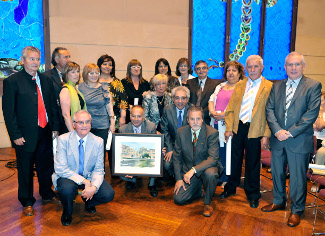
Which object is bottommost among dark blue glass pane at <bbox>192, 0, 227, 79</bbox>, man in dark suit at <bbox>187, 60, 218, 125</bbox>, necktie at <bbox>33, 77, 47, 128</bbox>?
necktie at <bbox>33, 77, 47, 128</bbox>

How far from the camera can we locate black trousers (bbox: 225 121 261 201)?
3100 mm

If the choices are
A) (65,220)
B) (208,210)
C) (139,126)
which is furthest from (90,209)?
(208,210)

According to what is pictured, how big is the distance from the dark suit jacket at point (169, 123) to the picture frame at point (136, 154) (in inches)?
13.1

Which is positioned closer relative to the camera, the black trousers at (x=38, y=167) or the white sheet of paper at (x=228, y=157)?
the black trousers at (x=38, y=167)

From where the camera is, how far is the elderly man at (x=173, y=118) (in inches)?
137

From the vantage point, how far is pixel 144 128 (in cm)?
345

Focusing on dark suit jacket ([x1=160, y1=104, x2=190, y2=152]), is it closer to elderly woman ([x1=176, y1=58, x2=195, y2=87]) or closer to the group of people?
the group of people

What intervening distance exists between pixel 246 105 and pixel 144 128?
123 centimetres

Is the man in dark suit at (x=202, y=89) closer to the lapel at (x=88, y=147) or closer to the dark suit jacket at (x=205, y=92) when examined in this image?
the dark suit jacket at (x=205, y=92)

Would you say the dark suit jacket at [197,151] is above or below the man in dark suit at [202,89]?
below

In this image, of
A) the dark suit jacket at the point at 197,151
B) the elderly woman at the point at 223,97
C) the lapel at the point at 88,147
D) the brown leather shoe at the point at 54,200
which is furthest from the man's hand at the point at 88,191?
the elderly woman at the point at 223,97

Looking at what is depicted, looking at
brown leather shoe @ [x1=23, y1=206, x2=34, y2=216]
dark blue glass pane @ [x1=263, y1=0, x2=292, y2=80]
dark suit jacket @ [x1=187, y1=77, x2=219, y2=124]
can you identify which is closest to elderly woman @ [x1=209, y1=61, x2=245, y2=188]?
dark suit jacket @ [x1=187, y1=77, x2=219, y2=124]

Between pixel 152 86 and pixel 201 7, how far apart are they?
3.61 m

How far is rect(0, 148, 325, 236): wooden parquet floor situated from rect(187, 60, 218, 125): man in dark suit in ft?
4.11
